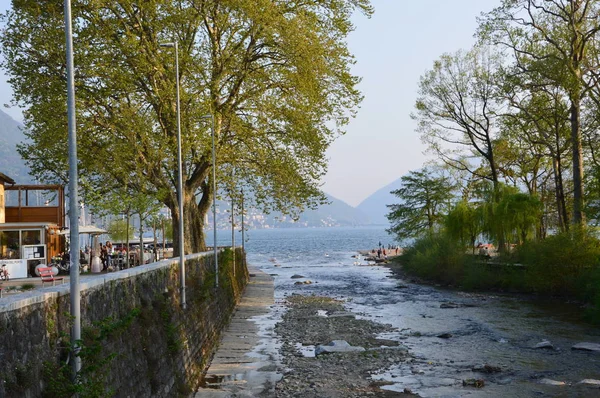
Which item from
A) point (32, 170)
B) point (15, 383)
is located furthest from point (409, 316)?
point (15, 383)

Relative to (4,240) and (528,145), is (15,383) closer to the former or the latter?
(4,240)

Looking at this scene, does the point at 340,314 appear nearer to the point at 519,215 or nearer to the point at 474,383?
the point at 474,383

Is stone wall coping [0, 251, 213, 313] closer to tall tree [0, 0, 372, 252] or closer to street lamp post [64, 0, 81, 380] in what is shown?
street lamp post [64, 0, 81, 380]

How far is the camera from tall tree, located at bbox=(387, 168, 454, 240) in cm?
7394

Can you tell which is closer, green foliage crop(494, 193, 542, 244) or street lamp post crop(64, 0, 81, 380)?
street lamp post crop(64, 0, 81, 380)

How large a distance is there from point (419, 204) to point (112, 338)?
221ft

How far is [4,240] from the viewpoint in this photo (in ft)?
114

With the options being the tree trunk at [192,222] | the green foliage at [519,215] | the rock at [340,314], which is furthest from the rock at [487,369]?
the green foliage at [519,215]

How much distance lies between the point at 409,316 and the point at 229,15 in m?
17.5

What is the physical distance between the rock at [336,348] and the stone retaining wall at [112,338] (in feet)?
15.2

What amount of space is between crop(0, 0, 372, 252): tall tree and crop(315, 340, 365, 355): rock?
10.3 m

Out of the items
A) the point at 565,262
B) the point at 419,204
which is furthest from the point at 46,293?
the point at 419,204

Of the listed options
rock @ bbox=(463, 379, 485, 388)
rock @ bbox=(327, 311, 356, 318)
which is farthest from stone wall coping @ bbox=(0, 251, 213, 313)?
rock @ bbox=(327, 311, 356, 318)

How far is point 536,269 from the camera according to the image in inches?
1577
